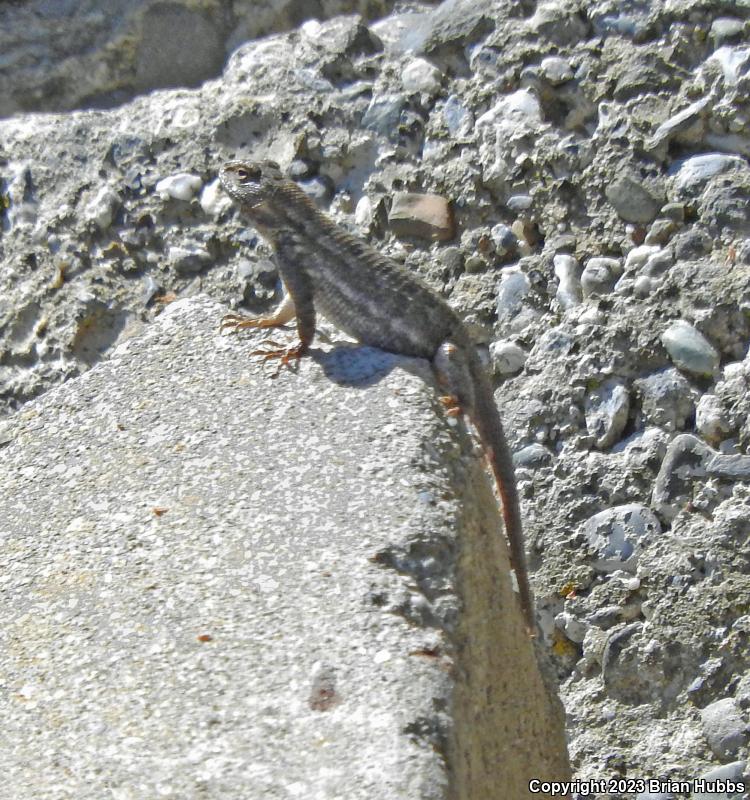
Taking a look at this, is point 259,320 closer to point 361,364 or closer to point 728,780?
point 361,364

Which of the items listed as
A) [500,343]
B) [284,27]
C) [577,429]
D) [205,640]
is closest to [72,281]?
[284,27]

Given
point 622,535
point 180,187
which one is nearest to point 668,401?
point 622,535

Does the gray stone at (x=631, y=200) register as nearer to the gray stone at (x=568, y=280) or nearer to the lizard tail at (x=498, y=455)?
the gray stone at (x=568, y=280)

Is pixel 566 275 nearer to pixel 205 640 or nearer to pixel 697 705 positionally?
pixel 697 705

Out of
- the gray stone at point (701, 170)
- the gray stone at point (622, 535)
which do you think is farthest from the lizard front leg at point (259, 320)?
the gray stone at point (701, 170)

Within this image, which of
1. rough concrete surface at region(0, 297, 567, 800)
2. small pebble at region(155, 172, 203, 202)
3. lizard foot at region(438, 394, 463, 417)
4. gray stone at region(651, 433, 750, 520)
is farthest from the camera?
small pebble at region(155, 172, 203, 202)

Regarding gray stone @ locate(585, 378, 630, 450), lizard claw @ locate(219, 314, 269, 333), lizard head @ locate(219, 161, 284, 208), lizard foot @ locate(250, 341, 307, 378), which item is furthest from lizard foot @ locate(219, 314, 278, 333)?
gray stone @ locate(585, 378, 630, 450)

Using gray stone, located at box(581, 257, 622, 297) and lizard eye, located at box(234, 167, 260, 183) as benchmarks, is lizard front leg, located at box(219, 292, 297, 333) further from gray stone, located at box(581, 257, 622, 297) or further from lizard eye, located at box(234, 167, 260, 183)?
gray stone, located at box(581, 257, 622, 297)

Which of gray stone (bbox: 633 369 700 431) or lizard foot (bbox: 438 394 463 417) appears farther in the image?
gray stone (bbox: 633 369 700 431)
